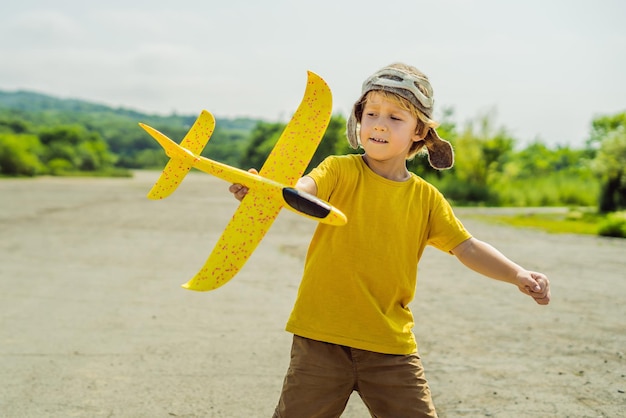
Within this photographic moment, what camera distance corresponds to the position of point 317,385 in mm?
2143

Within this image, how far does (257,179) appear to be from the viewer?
1.96 metres

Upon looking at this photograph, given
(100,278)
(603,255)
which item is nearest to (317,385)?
(100,278)

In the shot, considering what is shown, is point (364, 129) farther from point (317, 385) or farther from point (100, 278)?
point (100, 278)

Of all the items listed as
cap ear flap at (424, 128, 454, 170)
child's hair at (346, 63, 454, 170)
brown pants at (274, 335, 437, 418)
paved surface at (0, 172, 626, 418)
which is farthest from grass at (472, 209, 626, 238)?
brown pants at (274, 335, 437, 418)

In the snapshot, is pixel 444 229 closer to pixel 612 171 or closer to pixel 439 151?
pixel 439 151

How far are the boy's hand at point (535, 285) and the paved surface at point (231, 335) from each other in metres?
1.20

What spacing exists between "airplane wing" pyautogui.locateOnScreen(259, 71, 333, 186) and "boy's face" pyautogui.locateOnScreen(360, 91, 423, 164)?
17 centimetres

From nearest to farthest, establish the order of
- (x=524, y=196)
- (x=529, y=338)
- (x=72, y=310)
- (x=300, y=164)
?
(x=300, y=164), (x=529, y=338), (x=72, y=310), (x=524, y=196)

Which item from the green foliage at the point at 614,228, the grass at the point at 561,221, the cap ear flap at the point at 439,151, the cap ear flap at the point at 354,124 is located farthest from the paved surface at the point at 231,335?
the grass at the point at 561,221

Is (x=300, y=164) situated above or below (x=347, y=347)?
above

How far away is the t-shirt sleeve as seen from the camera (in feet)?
Answer: 7.90

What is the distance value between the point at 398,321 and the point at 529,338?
2.88m

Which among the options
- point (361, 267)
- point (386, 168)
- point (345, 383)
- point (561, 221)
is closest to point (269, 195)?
point (361, 267)

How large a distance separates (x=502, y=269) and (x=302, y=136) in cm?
86
